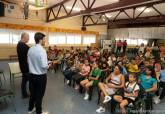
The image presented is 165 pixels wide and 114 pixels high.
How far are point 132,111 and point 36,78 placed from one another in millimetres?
1928

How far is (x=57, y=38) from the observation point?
11.6 m

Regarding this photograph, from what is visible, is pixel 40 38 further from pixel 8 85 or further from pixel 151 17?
pixel 151 17

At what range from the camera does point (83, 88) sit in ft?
14.6

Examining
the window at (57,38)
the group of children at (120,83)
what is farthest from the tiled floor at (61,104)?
the window at (57,38)

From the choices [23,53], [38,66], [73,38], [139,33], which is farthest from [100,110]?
[139,33]

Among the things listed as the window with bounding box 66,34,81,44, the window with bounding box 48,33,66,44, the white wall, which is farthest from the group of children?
the white wall

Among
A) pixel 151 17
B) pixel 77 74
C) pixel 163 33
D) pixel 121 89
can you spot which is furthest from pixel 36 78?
pixel 163 33

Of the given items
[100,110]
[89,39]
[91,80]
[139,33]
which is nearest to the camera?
[100,110]

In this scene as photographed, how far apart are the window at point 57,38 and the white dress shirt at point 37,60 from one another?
8.71 meters

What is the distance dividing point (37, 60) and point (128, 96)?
1.86 meters

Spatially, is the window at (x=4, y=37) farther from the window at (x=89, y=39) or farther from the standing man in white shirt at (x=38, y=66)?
the standing man in white shirt at (x=38, y=66)

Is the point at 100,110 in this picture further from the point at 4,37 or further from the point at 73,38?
the point at 73,38

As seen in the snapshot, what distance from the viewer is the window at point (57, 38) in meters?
11.2

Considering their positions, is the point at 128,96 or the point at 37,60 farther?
the point at 128,96
